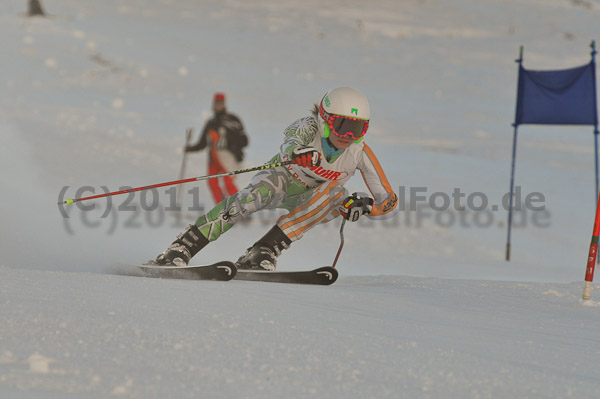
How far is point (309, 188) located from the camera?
581cm

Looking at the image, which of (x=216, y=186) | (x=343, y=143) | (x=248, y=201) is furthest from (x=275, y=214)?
(x=343, y=143)

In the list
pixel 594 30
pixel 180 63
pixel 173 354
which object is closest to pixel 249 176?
pixel 180 63

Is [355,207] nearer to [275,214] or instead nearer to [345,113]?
[345,113]

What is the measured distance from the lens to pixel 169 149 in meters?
15.8

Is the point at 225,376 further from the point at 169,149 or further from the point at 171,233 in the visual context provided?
the point at 169,149

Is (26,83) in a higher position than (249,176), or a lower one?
higher

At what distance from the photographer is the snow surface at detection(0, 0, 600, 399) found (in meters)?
3.09

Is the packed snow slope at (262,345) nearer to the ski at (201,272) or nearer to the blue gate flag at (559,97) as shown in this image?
the ski at (201,272)

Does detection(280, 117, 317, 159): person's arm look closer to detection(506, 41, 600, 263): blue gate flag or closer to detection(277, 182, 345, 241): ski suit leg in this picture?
detection(277, 182, 345, 241): ski suit leg

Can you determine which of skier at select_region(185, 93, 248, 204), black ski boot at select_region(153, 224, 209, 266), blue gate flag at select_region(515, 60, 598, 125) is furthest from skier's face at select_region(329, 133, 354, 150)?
skier at select_region(185, 93, 248, 204)

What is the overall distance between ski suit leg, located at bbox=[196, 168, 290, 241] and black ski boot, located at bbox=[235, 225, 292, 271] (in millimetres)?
259

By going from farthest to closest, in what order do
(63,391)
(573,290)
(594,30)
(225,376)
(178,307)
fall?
(594,30), (573,290), (178,307), (225,376), (63,391)

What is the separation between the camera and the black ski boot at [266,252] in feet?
19.0

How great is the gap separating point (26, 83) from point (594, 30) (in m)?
18.1
